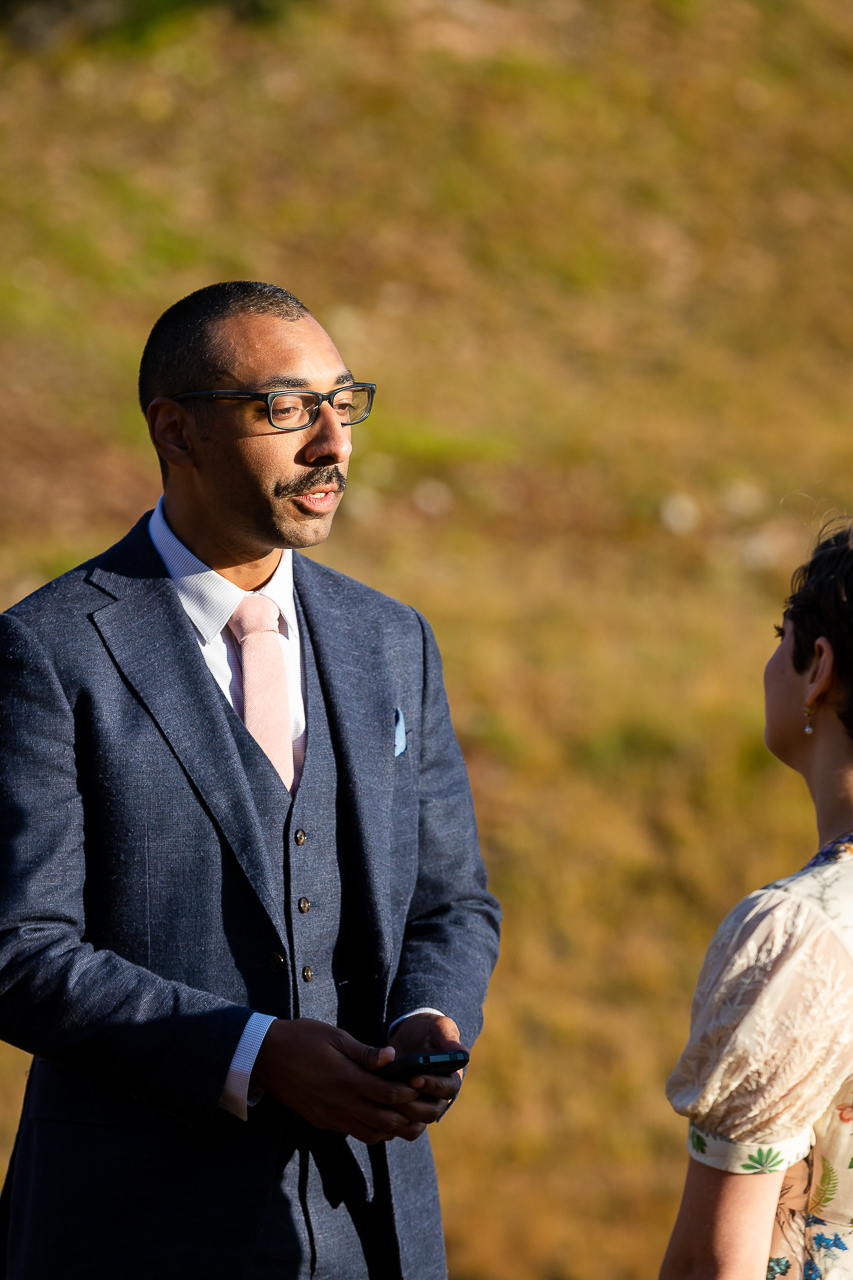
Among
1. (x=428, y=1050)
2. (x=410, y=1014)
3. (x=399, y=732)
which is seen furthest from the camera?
(x=399, y=732)

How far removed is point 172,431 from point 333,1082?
1172 mm

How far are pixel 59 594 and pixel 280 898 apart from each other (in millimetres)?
646

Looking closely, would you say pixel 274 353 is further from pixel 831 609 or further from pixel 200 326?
pixel 831 609

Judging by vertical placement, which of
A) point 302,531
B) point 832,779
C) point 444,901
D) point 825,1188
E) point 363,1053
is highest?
point 302,531

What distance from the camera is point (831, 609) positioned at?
179 cm

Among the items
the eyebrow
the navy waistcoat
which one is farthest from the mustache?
the navy waistcoat

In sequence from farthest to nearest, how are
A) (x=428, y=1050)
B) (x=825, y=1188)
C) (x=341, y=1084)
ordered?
1. (x=428, y=1050)
2. (x=341, y=1084)
3. (x=825, y=1188)

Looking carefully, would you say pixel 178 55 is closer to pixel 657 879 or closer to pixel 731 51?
pixel 731 51

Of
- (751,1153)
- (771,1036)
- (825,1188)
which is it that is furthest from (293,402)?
(825,1188)

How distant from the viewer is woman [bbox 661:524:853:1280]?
5.01ft

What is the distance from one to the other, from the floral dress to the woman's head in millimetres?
271

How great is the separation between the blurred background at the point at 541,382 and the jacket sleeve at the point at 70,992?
4.40ft

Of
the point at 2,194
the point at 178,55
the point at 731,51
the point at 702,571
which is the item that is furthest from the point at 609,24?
the point at 702,571

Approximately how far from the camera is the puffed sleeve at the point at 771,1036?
152 centimetres
